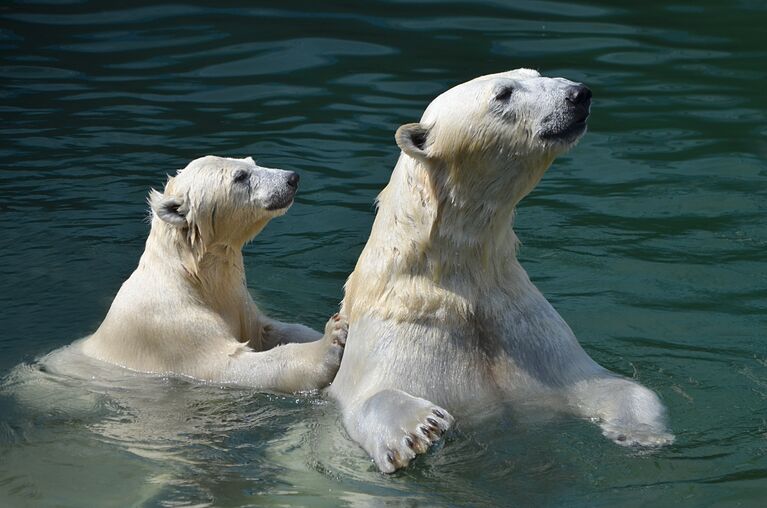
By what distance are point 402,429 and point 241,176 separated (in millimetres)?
2563

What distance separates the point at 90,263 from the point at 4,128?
3.23 metres

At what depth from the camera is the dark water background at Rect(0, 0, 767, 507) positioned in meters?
5.91

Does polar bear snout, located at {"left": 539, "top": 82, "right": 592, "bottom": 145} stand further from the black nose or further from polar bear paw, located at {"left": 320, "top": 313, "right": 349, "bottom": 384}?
polar bear paw, located at {"left": 320, "top": 313, "right": 349, "bottom": 384}

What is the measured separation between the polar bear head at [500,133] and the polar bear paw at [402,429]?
41.3 inches

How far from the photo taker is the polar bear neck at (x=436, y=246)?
20.0 ft

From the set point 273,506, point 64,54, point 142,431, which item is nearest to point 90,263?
point 142,431

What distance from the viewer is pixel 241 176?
767 centimetres

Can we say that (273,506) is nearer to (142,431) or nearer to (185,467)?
(185,467)

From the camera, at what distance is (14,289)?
29.2ft

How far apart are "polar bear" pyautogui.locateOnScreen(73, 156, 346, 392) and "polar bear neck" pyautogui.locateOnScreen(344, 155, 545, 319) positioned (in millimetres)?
1232

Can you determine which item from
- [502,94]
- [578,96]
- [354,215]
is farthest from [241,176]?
[578,96]

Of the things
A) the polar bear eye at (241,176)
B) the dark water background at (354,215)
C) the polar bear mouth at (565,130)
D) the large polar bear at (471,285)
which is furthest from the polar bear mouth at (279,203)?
the polar bear mouth at (565,130)

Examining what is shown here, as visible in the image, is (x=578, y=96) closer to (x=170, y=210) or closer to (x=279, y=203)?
(x=279, y=203)

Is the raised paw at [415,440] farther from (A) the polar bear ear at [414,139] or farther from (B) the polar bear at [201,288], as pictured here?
(B) the polar bear at [201,288]
